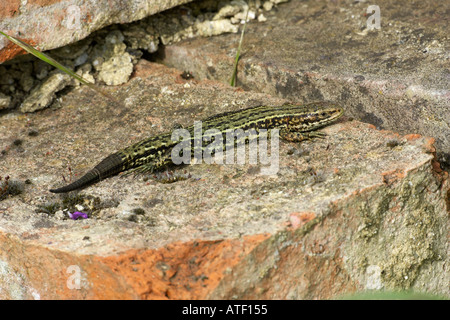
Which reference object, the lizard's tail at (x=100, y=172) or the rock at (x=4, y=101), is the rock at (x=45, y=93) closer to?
the rock at (x=4, y=101)

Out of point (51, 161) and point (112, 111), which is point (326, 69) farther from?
point (51, 161)

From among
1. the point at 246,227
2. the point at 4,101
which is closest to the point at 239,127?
the point at 246,227

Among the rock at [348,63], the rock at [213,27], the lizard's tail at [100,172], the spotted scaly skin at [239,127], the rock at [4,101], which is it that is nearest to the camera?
the lizard's tail at [100,172]

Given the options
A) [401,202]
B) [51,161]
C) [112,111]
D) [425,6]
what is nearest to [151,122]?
[112,111]

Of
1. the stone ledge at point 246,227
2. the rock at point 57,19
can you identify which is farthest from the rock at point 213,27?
the stone ledge at point 246,227

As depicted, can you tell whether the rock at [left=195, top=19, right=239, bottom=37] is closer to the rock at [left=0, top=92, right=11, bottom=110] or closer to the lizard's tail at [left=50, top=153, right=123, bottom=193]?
the rock at [left=0, top=92, right=11, bottom=110]

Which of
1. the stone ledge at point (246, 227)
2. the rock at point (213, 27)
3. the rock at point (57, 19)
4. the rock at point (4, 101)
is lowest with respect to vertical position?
the stone ledge at point (246, 227)

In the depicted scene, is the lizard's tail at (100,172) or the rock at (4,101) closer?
the lizard's tail at (100,172)

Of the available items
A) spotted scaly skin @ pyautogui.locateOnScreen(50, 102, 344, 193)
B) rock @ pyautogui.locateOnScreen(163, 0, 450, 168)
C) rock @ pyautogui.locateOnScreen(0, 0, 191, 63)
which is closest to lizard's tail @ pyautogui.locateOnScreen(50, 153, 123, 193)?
spotted scaly skin @ pyautogui.locateOnScreen(50, 102, 344, 193)
